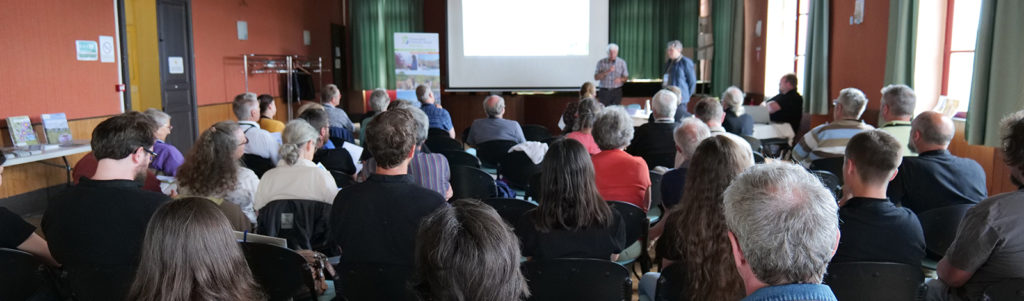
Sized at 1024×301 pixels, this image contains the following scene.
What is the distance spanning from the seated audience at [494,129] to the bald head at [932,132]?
2993mm

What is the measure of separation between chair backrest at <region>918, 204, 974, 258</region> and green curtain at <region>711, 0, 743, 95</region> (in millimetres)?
7996

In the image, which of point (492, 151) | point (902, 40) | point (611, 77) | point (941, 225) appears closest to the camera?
point (941, 225)

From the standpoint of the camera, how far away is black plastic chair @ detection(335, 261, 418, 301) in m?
2.32

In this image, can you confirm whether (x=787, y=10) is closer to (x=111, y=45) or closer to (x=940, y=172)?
(x=940, y=172)

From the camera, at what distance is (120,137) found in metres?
→ 2.45

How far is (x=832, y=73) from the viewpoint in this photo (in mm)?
7438

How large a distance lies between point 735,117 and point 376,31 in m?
8.16

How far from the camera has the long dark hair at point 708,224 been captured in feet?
6.34

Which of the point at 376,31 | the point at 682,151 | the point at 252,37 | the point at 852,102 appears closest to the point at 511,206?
the point at 682,151

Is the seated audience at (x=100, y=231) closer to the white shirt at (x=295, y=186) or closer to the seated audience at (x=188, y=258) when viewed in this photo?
the white shirt at (x=295, y=186)

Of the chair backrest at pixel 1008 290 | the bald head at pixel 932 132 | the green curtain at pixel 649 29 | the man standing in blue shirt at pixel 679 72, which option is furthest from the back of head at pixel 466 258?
the green curtain at pixel 649 29

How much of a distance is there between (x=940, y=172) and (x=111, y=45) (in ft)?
24.6

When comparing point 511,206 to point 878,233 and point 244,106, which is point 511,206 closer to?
point 878,233

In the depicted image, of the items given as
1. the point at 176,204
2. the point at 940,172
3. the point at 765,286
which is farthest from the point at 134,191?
the point at 940,172
